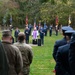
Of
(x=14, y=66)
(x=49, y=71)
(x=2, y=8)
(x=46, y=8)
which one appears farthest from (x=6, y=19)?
(x=14, y=66)

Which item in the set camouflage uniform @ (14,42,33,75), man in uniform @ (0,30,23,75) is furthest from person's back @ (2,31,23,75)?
camouflage uniform @ (14,42,33,75)

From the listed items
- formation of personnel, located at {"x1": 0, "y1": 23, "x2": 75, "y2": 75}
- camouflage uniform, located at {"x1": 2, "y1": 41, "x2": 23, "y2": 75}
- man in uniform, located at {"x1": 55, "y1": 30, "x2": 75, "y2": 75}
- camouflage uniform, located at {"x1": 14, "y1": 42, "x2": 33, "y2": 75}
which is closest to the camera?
formation of personnel, located at {"x1": 0, "y1": 23, "x2": 75, "y2": 75}

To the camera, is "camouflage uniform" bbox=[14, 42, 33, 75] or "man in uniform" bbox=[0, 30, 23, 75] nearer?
"man in uniform" bbox=[0, 30, 23, 75]

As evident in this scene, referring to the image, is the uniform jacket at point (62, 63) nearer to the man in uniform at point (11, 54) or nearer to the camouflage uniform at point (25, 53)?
the man in uniform at point (11, 54)

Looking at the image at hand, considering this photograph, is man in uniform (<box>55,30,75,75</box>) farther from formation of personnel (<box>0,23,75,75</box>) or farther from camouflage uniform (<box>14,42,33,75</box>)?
camouflage uniform (<box>14,42,33,75</box>)

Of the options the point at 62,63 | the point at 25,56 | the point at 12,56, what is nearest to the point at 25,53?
the point at 25,56

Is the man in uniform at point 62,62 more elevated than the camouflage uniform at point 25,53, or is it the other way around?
the man in uniform at point 62,62

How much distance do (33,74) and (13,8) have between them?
71.3 m

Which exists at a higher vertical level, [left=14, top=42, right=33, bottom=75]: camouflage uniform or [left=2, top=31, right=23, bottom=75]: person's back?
[left=2, top=31, right=23, bottom=75]: person's back

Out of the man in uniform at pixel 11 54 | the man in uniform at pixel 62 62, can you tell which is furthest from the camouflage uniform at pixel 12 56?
the man in uniform at pixel 62 62

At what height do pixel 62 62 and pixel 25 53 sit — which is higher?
pixel 62 62

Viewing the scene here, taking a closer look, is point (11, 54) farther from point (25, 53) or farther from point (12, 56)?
point (25, 53)

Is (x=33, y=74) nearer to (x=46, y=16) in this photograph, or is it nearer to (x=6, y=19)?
(x=46, y=16)

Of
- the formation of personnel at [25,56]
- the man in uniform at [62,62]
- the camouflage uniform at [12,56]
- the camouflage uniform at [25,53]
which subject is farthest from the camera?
the camouflage uniform at [25,53]
